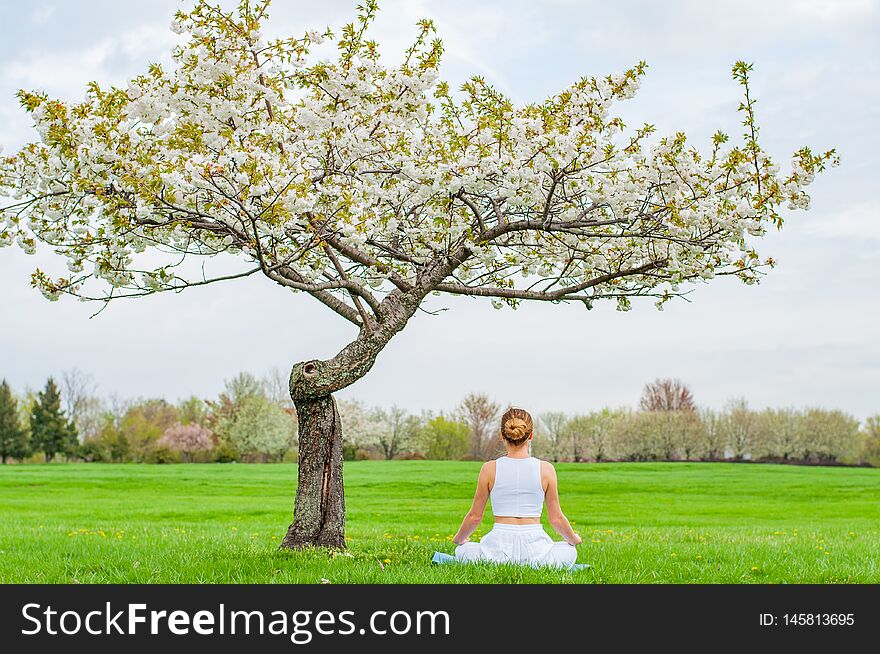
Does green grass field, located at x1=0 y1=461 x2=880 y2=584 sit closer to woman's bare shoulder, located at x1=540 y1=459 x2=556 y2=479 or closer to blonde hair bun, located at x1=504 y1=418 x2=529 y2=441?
woman's bare shoulder, located at x1=540 y1=459 x2=556 y2=479

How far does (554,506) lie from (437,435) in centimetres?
5805

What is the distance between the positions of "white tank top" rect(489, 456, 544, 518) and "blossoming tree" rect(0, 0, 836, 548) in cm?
297

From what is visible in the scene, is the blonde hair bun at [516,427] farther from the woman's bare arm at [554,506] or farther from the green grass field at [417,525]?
the green grass field at [417,525]

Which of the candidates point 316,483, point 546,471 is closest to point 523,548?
point 546,471

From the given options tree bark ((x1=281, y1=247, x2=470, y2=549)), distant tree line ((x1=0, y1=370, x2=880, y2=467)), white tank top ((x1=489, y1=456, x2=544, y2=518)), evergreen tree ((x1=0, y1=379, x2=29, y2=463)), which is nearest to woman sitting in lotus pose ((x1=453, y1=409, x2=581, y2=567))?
white tank top ((x1=489, y1=456, x2=544, y2=518))

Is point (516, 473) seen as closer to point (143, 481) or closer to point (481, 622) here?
point (481, 622)

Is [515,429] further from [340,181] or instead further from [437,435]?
[437,435]

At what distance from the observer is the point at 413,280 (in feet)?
38.7

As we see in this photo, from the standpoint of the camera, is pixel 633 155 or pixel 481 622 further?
pixel 633 155

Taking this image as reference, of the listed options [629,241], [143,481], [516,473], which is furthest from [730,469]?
[516,473]

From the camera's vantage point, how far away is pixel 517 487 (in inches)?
316

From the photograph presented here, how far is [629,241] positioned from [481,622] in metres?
6.28

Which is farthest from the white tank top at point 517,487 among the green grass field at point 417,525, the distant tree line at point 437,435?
the distant tree line at point 437,435

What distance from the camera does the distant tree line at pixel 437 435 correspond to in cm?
6019
